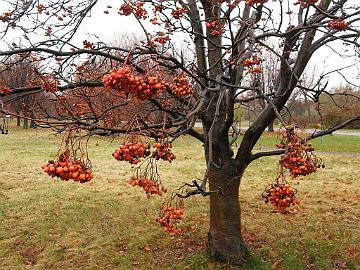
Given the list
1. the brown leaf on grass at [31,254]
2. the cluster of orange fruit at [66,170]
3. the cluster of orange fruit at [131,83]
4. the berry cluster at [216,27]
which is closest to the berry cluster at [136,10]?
the berry cluster at [216,27]

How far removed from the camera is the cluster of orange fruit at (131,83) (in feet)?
8.89

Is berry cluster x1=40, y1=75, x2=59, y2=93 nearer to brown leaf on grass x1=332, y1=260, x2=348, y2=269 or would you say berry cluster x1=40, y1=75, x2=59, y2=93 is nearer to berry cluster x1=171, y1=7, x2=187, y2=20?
berry cluster x1=171, y1=7, x2=187, y2=20

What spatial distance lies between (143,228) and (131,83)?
18.3 ft

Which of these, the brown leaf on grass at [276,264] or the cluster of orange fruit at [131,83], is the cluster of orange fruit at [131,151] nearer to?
the cluster of orange fruit at [131,83]

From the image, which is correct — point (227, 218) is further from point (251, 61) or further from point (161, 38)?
point (161, 38)

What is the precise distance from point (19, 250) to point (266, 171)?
9.33 m

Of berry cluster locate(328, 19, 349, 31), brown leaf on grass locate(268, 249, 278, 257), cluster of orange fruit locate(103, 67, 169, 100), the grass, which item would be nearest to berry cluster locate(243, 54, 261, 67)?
berry cluster locate(328, 19, 349, 31)

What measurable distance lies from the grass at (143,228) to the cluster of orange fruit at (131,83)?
415 centimetres

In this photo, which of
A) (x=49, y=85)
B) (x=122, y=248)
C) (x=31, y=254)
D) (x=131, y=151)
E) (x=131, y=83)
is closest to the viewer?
(x=131, y=83)

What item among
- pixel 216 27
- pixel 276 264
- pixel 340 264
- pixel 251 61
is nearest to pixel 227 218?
pixel 276 264

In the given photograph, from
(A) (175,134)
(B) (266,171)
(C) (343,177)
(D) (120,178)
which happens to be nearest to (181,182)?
(D) (120,178)

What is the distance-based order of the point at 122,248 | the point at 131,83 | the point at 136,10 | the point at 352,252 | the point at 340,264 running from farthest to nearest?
the point at 122,248 → the point at 352,252 → the point at 340,264 → the point at 136,10 → the point at 131,83

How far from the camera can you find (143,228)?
25.8 feet

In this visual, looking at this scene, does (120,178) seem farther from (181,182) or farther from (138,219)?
(138,219)
